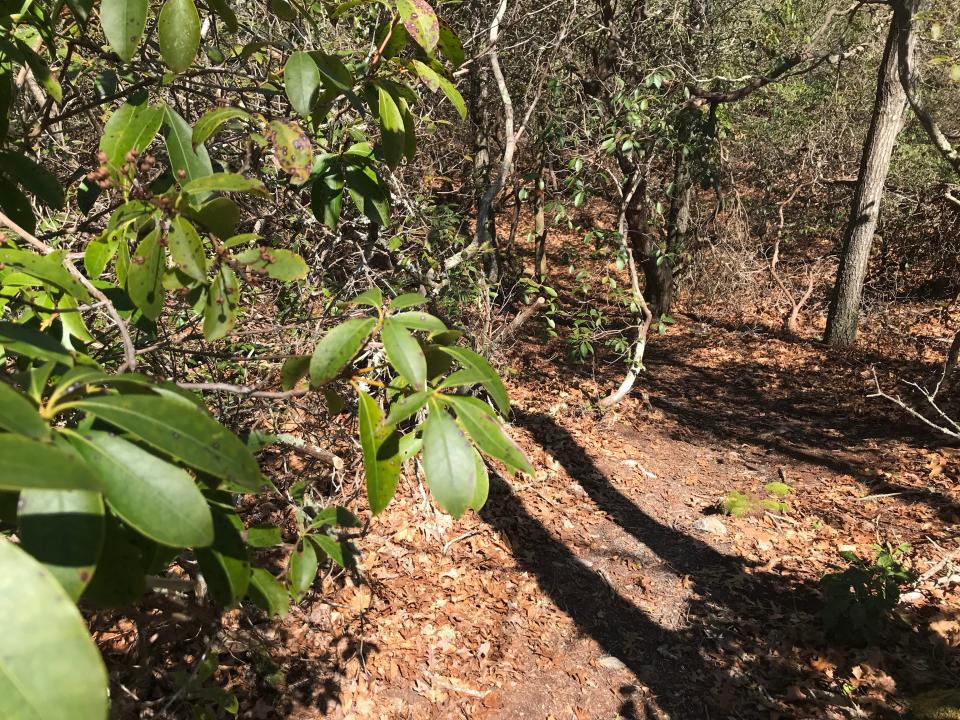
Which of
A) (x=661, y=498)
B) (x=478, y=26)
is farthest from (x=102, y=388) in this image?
(x=478, y=26)

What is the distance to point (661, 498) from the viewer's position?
558cm

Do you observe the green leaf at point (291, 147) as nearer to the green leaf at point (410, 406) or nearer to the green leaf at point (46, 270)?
the green leaf at point (46, 270)

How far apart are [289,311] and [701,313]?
26.1 ft

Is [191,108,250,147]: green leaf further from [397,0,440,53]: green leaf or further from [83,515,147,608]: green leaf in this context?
[83,515,147,608]: green leaf

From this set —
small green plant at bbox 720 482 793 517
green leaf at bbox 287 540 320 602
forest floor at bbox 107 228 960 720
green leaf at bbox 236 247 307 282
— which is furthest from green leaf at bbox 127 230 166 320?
small green plant at bbox 720 482 793 517

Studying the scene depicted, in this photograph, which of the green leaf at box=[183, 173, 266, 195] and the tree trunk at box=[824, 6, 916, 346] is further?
the tree trunk at box=[824, 6, 916, 346]

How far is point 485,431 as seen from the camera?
1.01m

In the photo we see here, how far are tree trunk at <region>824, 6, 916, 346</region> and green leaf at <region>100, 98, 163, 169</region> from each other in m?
8.89

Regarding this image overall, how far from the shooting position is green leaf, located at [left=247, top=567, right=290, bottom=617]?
52.7 inches

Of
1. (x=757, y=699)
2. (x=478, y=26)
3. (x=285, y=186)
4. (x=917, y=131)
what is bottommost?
(x=757, y=699)

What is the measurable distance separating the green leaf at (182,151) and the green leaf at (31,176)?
383 millimetres

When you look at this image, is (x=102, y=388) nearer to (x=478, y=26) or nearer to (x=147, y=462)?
(x=147, y=462)

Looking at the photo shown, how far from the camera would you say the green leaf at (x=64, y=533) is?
2.00 ft

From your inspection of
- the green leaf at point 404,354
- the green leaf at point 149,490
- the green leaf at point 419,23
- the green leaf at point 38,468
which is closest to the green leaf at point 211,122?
the green leaf at point 419,23
